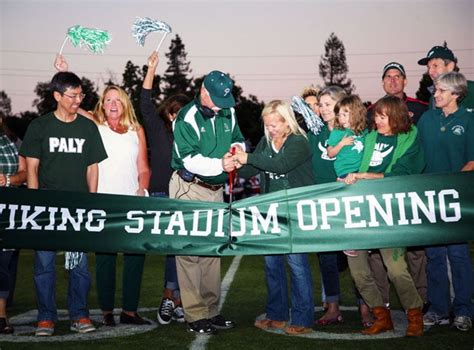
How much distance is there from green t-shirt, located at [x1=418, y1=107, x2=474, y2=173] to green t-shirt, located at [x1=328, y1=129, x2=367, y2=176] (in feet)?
2.31

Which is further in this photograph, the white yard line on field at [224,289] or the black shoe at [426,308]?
the black shoe at [426,308]

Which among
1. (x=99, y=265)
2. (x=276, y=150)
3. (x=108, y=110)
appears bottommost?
(x=99, y=265)

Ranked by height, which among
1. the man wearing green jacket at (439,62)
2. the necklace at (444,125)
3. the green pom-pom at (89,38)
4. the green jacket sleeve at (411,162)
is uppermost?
the green pom-pom at (89,38)

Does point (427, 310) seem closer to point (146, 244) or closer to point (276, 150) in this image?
point (276, 150)

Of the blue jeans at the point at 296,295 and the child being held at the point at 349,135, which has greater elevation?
the child being held at the point at 349,135

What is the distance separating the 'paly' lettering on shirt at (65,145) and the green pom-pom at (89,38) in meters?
1.40

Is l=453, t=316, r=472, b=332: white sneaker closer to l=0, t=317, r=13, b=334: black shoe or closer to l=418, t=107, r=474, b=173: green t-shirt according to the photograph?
l=418, t=107, r=474, b=173: green t-shirt

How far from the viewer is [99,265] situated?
7.56 metres

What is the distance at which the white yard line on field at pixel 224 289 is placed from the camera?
6.41m

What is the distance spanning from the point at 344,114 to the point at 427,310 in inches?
82.4

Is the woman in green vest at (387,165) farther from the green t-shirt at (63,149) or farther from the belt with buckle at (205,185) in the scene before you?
the green t-shirt at (63,149)

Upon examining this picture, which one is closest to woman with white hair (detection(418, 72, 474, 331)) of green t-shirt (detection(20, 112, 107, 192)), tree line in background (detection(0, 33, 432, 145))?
green t-shirt (detection(20, 112, 107, 192))

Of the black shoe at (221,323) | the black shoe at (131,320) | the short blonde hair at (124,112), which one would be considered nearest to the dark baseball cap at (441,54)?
the short blonde hair at (124,112)

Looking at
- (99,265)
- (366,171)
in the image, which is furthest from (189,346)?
(366,171)
